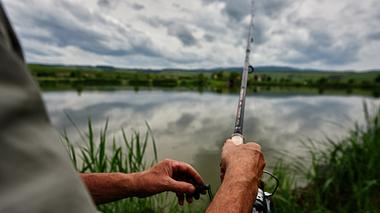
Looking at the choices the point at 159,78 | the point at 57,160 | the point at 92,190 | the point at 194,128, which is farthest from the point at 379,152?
the point at 159,78

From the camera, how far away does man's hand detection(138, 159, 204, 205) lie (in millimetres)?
1494

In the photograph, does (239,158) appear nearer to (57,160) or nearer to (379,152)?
(57,160)

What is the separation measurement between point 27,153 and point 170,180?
1.18 meters

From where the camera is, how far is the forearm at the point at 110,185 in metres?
1.55

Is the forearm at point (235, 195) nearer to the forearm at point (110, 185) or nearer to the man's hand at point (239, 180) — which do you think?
the man's hand at point (239, 180)

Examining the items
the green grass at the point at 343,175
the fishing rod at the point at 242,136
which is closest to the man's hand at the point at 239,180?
the fishing rod at the point at 242,136

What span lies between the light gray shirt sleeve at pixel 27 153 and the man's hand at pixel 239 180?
663 mm

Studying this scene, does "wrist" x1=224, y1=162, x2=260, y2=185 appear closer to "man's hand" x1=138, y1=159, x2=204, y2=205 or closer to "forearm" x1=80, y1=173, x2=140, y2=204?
"man's hand" x1=138, y1=159, x2=204, y2=205

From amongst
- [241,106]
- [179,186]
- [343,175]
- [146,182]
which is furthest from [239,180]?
[343,175]

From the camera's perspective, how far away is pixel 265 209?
1334 millimetres

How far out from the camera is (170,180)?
149cm

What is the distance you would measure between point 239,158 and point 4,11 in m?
0.96

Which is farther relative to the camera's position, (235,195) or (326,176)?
(326,176)

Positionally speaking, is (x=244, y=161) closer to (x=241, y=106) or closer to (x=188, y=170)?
(x=188, y=170)
